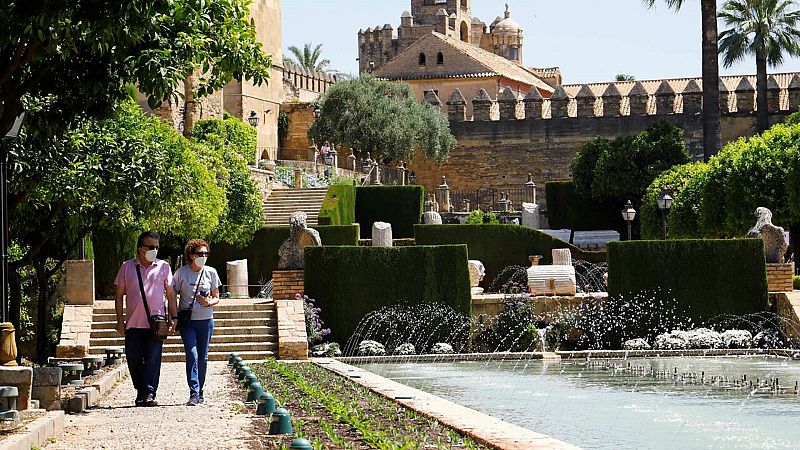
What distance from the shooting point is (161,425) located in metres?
9.02

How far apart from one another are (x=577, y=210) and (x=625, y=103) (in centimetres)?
1488

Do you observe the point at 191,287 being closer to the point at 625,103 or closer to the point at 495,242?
the point at 495,242

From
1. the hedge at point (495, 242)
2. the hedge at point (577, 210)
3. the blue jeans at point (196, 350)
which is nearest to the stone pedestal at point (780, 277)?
the blue jeans at point (196, 350)

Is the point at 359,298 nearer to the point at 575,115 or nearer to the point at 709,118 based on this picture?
the point at 709,118

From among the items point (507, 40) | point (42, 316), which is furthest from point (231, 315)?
point (507, 40)

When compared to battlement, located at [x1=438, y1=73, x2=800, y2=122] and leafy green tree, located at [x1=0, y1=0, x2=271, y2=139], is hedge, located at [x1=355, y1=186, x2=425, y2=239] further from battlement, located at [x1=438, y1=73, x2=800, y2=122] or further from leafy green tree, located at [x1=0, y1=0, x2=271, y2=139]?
leafy green tree, located at [x1=0, y1=0, x2=271, y2=139]

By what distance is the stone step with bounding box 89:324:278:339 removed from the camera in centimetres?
1838

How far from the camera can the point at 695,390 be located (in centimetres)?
1280

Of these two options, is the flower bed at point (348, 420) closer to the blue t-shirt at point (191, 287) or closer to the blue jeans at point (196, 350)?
the blue jeans at point (196, 350)

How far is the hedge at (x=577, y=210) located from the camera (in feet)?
144

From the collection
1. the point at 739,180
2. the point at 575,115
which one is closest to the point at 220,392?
the point at 739,180

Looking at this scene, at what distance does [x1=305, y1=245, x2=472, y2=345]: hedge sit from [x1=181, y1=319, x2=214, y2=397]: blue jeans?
27.8 ft

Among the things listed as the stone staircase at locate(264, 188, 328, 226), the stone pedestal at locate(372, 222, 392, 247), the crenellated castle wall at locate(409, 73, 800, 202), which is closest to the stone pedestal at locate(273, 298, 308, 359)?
the stone pedestal at locate(372, 222, 392, 247)

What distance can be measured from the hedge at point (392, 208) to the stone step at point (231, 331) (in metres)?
20.8
